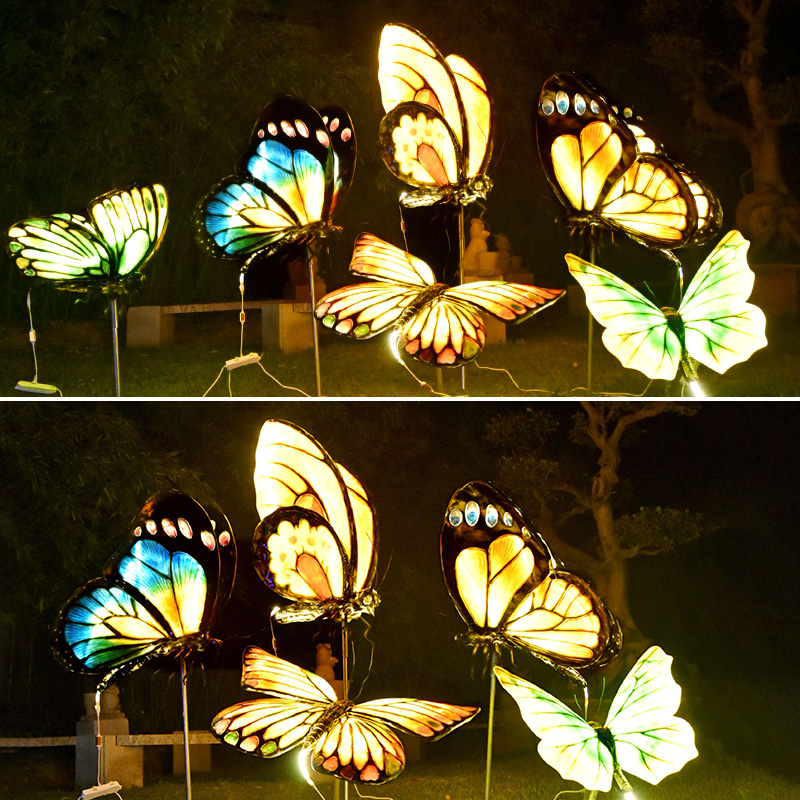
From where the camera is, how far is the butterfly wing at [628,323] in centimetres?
106

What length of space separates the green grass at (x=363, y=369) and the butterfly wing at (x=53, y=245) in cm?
23

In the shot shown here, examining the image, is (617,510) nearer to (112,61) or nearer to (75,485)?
(75,485)

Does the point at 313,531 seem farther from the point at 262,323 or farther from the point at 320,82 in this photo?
the point at 320,82

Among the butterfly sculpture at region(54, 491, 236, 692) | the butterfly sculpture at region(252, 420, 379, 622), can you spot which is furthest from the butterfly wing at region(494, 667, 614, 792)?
the butterfly sculpture at region(54, 491, 236, 692)

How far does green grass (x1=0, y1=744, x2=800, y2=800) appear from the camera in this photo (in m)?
1.20

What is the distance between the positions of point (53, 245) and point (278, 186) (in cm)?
24

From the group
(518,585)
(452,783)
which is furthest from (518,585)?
(452,783)

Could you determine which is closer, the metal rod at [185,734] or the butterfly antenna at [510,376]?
the metal rod at [185,734]

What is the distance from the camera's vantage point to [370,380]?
48.5 inches

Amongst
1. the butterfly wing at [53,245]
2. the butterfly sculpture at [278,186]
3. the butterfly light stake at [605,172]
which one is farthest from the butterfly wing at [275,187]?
the butterfly light stake at [605,172]

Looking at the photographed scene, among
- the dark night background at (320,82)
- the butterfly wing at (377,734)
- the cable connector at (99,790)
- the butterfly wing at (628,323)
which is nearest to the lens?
the butterfly wing at (377,734)

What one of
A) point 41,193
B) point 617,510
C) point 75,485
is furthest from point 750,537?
point 41,193

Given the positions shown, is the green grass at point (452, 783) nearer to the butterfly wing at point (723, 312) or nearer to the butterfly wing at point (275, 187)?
the butterfly wing at point (723, 312)

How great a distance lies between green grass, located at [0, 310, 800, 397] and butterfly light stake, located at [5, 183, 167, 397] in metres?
0.20
